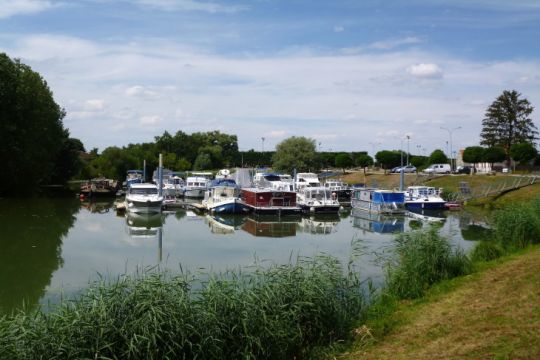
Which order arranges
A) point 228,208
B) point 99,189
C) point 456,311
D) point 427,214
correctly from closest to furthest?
point 456,311 < point 228,208 < point 427,214 < point 99,189

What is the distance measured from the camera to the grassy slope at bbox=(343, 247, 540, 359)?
804 centimetres

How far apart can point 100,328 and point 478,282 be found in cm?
815

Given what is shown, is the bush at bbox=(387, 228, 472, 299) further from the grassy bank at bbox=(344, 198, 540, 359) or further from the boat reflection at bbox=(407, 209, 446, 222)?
the boat reflection at bbox=(407, 209, 446, 222)

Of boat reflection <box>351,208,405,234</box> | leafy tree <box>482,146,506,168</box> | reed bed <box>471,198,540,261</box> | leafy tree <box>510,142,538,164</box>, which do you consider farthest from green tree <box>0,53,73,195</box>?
leafy tree <box>510,142,538,164</box>

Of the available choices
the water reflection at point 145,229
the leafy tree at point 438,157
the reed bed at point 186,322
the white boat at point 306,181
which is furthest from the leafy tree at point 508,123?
the reed bed at point 186,322

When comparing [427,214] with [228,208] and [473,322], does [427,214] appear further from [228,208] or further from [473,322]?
[473,322]

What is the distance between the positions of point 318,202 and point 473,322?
3516 centimetres

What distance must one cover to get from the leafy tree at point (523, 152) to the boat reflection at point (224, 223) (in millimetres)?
37957

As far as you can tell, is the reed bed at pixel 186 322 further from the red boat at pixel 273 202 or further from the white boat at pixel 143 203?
the red boat at pixel 273 202

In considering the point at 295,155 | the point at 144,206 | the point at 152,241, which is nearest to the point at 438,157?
the point at 295,155

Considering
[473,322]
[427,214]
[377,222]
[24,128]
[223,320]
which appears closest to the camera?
[223,320]

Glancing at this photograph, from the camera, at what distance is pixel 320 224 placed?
37.6 meters

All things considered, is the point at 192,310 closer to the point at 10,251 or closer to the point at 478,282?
the point at 478,282

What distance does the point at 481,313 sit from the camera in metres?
9.79
